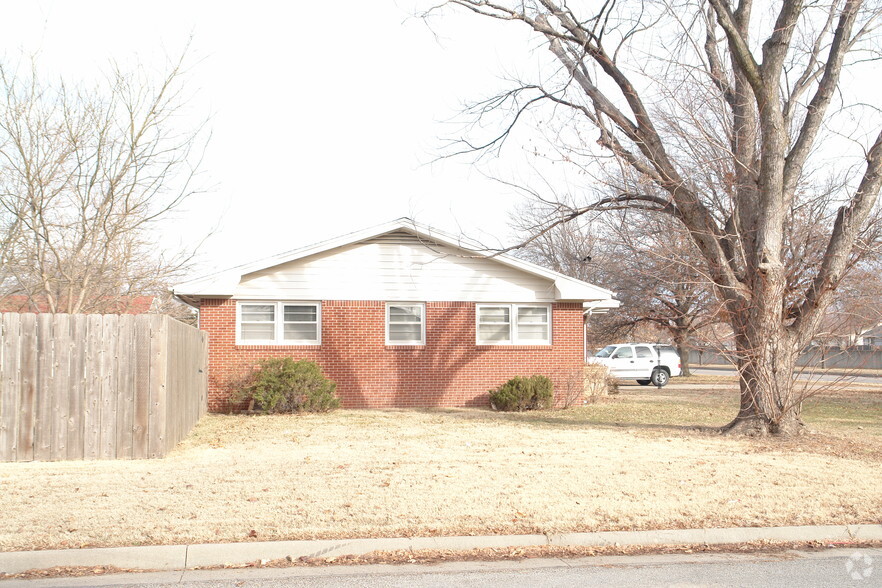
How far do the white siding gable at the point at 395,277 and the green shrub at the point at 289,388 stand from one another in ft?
6.42

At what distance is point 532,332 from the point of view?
19.8 m

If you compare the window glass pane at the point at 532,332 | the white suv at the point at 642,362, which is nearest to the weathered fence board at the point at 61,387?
the window glass pane at the point at 532,332

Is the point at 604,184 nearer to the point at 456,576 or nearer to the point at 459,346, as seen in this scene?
the point at 459,346

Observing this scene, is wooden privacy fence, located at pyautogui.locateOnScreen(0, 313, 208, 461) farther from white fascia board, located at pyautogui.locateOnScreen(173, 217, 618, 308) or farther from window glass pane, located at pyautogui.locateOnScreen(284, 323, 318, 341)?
window glass pane, located at pyautogui.locateOnScreen(284, 323, 318, 341)

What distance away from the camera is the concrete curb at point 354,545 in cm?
644

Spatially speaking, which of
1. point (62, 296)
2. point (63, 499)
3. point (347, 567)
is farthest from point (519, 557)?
→ point (62, 296)

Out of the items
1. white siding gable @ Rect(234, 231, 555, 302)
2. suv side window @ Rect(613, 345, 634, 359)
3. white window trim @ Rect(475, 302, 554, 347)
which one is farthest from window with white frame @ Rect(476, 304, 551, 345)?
suv side window @ Rect(613, 345, 634, 359)

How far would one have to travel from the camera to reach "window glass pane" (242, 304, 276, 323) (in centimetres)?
1877

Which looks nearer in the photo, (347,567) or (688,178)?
(347,567)

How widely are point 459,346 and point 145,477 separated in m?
10.8

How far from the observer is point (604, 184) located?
46.1ft

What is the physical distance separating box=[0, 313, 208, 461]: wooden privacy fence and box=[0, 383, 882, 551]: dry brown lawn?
428mm

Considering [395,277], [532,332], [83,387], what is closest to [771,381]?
[532,332]

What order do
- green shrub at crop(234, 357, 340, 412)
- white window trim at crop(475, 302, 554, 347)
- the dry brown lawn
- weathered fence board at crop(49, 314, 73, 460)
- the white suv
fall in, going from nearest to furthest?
the dry brown lawn, weathered fence board at crop(49, 314, 73, 460), green shrub at crop(234, 357, 340, 412), white window trim at crop(475, 302, 554, 347), the white suv
